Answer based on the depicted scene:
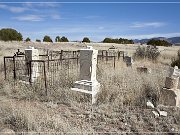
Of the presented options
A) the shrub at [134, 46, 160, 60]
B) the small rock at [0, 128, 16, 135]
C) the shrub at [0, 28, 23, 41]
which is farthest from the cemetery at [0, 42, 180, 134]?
the shrub at [0, 28, 23, 41]

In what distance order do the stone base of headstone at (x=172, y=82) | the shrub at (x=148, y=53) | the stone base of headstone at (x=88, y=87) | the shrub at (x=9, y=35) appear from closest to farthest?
the stone base of headstone at (x=172, y=82) < the stone base of headstone at (x=88, y=87) < the shrub at (x=148, y=53) < the shrub at (x=9, y=35)

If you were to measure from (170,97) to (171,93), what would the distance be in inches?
4.7

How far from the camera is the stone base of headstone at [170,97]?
683 centimetres

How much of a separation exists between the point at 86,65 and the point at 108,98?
1.51 meters

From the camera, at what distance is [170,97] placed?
22.6 ft

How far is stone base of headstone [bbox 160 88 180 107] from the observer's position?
6.83 metres

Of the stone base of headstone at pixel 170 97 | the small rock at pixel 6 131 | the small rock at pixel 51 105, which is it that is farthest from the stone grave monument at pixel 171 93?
the small rock at pixel 6 131

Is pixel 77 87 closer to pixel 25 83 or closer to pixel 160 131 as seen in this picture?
pixel 25 83

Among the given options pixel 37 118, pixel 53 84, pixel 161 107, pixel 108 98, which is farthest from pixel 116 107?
pixel 53 84

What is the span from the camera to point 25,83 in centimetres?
950

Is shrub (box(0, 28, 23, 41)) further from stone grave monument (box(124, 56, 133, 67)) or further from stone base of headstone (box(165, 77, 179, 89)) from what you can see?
stone base of headstone (box(165, 77, 179, 89))

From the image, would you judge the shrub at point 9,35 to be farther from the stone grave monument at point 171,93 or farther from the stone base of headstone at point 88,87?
the stone grave monument at point 171,93

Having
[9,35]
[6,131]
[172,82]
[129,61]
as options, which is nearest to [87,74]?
[172,82]

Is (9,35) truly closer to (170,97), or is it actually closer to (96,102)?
(96,102)
